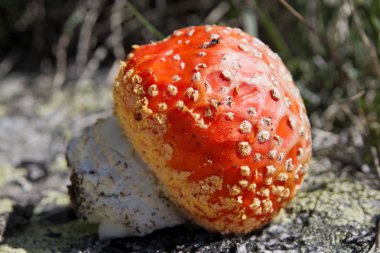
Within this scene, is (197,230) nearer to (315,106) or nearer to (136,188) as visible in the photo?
(136,188)

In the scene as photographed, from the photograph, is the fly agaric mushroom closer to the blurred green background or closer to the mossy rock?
the mossy rock

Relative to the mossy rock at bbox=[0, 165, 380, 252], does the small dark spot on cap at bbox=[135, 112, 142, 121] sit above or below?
above

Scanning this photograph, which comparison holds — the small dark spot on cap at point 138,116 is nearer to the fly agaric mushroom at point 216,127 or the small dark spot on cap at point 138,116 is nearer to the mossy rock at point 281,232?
the fly agaric mushroom at point 216,127

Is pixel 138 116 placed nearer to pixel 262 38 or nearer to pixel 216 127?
pixel 216 127

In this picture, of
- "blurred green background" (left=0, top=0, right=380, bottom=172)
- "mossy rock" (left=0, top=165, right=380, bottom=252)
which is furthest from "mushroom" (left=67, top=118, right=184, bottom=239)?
"blurred green background" (left=0, top=0, right=380, bottom=172)

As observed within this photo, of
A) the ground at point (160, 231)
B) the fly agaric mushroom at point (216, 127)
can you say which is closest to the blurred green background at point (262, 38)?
the ground at point (160, 231)

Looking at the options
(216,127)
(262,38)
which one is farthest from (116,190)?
(262,38)
